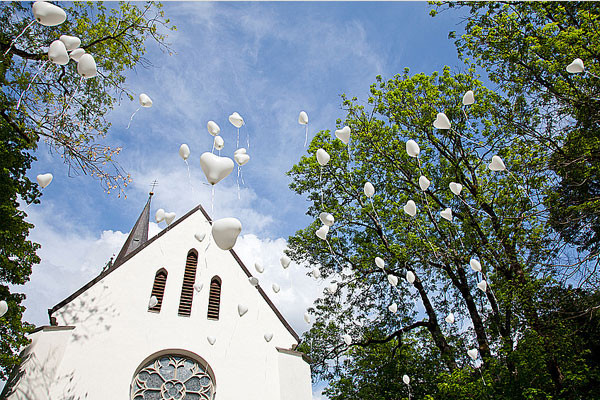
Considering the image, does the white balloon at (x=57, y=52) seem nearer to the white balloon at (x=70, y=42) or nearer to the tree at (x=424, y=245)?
the white balloon at (x=70, y=42)

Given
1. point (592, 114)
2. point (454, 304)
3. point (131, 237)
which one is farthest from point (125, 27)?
point (131, 237)

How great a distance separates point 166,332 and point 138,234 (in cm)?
1294

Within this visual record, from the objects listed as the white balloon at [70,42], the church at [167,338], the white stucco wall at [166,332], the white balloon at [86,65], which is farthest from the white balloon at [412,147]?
the white stucco wall at [166,332]

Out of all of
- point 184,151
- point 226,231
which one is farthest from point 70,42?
point 226,231

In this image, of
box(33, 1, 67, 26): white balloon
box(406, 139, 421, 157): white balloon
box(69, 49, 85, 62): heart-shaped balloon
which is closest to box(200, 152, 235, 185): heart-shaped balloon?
box(69, 49, 85, 62): heart-shaped balloon

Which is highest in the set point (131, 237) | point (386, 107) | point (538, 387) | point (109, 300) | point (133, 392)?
point (131, 237)

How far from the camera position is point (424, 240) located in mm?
12250

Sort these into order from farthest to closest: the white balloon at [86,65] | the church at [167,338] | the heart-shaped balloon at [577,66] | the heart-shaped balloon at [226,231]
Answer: the church at [167,338] < the heart-shaped balloon at [577,66] < the white balloon at [86,65] < the heart-shaped balloon at [226,231]

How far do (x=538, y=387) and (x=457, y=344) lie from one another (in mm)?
2946

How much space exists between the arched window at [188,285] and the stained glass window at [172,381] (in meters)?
1.39

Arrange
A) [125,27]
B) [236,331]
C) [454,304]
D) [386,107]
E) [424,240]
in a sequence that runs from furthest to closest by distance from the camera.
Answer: [386,107] → [454,304] → [424,240] → [236,331] → [125,27]

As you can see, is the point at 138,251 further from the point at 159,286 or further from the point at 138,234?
the point at 138,234

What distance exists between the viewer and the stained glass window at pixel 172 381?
9789mm

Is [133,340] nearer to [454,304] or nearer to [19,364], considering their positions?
[19,364]
